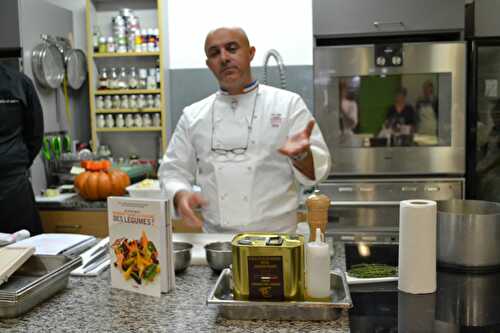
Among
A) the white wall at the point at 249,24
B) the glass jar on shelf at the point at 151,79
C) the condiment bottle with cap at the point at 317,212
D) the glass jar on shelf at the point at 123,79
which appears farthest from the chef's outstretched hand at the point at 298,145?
the glass jar on shelf at the point at 123,79

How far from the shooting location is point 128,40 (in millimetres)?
3553

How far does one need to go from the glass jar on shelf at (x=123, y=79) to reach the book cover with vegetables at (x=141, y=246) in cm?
228

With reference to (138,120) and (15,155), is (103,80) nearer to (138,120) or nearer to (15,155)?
(138,120)

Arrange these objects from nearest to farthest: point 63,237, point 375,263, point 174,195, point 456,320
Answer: point 456,320 → point 375,263 → point 63,237 → point 174,195

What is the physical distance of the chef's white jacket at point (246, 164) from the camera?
205cm

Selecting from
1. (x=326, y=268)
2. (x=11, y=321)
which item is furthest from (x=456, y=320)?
(x=11, y=321)

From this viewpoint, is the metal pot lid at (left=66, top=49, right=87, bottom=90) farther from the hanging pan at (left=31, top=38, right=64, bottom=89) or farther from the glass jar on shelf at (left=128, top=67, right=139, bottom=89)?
the glass jar on shelf at (left=128, top=67, right=139, bottom=89)

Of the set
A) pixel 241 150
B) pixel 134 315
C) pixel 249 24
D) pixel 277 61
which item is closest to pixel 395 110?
pixel 277 61

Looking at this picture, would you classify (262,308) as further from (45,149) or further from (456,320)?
(45,149)

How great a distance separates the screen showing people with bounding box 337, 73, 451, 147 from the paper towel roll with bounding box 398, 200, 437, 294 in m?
1.75

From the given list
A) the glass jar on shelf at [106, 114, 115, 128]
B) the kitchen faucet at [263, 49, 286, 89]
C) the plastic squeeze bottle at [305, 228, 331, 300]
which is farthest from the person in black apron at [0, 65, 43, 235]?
the plastic squeeze bottle at [305, 228, 331, 300]

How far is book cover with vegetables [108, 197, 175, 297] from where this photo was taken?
1.35 metres

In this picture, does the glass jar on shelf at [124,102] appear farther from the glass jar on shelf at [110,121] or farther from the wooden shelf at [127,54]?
the wooden shelf at [127,54]

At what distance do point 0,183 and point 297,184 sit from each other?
1.70 meters
